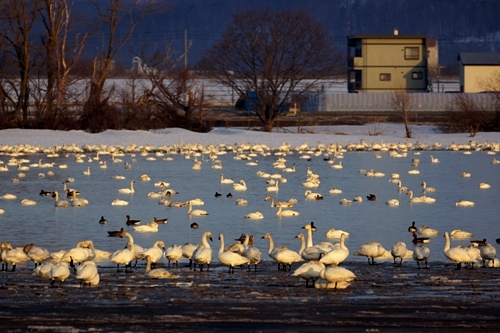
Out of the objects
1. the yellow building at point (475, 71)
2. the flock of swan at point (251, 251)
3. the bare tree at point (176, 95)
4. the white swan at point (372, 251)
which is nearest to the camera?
the flock of swan at point (251, 251)

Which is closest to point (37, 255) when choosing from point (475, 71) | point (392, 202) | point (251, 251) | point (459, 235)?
point (251, 251)

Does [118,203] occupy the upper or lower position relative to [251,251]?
lower

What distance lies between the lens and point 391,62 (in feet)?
221

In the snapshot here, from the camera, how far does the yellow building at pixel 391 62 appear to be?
221 ft

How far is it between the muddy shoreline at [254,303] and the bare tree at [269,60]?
3320 cm

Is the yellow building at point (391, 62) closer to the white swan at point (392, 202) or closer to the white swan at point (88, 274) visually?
the white swan at point (392, 202)

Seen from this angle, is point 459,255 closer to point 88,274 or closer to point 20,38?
point 88,274

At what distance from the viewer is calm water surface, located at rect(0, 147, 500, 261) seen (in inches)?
540

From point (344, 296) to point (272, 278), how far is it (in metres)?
1.43

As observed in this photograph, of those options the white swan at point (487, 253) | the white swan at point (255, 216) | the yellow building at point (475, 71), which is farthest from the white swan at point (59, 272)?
the yellow building at point (475, 71)

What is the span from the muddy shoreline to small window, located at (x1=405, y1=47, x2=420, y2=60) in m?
58.3

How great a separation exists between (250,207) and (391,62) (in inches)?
2028

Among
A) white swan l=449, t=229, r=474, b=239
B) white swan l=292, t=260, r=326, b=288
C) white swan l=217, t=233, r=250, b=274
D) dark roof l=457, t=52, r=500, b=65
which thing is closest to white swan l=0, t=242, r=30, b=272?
white swan l=217, t=233, r=250, b=274

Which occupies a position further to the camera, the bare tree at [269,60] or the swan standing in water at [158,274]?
the bare tree at [269,60]
